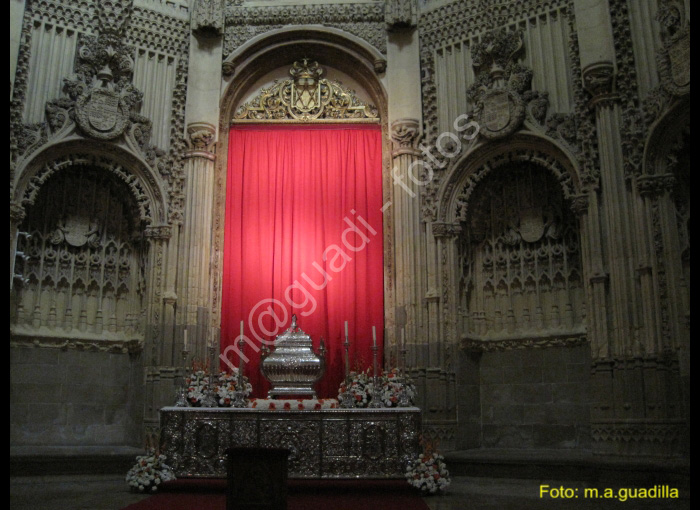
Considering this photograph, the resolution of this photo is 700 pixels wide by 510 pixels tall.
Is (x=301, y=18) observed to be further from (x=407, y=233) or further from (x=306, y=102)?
(x=407, y=233)

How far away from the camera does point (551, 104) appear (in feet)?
36.1

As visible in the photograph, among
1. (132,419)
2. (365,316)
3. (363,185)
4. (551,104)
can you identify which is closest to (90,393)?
(132,419)

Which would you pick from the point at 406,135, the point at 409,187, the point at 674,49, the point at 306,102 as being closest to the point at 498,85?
the point at 406,135

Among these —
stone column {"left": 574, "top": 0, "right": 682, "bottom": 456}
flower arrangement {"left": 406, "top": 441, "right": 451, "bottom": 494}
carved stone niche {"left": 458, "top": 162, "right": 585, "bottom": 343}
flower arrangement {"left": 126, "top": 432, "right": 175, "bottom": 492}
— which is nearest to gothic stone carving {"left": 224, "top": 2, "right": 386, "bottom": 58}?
carved stone niche {"left": 458, "top": 162, "right": 585, "bottom": 343}

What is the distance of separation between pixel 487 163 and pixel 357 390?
15.0 feet

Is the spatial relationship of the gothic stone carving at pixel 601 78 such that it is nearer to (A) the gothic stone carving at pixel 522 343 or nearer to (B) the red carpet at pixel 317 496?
(A) the gothic stone carving at pixel 522 343

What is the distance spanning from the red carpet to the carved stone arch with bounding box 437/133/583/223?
474cm

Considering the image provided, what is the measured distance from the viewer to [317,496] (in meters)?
8.30

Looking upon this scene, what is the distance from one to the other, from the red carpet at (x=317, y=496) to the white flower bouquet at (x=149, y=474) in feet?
0.45

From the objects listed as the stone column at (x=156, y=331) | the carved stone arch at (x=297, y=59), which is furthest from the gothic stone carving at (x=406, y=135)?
the stone column at (x=156, y=331)

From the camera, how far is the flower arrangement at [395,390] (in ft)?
30.8

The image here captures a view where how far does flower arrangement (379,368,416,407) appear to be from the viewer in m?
9.39

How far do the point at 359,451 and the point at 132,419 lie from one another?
14.7 ft

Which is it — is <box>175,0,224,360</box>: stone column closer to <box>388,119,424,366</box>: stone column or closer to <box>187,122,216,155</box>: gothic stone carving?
<box>187,122,216,155</box>: gothic stone carving
